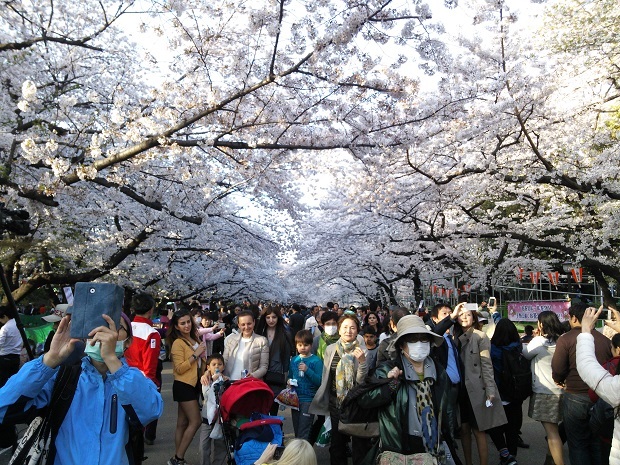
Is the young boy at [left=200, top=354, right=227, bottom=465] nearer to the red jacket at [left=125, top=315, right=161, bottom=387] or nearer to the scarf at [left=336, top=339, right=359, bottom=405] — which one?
the red jacket at [left=125, top=315, right=161, bottom=387]

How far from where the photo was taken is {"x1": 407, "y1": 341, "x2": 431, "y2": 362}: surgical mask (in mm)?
4391

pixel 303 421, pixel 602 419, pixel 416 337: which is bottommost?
pixel 303 421

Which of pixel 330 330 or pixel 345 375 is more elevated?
pixel 330 330

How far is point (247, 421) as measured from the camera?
498 centimetres

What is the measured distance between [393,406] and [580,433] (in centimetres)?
221

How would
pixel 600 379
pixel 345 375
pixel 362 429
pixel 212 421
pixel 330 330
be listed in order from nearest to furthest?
pixel 600 379, pixel 362 429, pixel 212 421, pixel 345 375, pixel 330 330

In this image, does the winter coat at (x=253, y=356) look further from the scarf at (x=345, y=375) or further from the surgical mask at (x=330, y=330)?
the surgical mask at (x=330, y=330)

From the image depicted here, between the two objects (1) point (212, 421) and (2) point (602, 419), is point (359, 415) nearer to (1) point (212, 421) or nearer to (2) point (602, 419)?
(1) point (212, 421)

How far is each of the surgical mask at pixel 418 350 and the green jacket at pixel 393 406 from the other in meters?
0.12

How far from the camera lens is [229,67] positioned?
26.3ft

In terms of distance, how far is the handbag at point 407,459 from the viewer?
400 cm

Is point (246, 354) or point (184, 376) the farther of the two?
point (246, 354)

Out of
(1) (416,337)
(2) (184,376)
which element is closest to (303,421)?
(2) (184,376)

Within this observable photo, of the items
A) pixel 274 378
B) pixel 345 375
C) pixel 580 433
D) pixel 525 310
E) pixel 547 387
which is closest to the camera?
pixel 580 433
